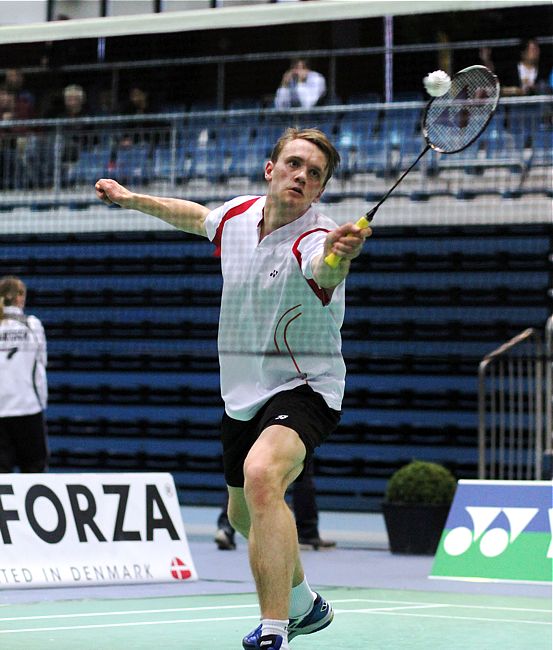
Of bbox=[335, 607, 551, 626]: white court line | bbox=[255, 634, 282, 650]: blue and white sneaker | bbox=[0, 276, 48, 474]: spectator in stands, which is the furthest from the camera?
bbox=[0, 276, 48, 474]: spectator in stands

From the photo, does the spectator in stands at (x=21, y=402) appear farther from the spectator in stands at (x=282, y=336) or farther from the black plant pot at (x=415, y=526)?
the spectator in stands at (x=282, y=336)

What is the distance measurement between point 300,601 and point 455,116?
2.44 m

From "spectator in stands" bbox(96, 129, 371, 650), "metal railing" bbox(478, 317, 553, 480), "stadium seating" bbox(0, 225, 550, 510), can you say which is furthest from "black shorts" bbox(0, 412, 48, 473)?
"spectator in stands" bbox(96, 129, 371, 650)

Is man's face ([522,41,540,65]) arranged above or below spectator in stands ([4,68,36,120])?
above

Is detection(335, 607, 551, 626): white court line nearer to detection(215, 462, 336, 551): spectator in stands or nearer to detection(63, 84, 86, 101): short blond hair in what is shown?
detection(215, 462, 336, 551): spectator in stands

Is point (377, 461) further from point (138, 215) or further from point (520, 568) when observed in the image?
point (520, 568)

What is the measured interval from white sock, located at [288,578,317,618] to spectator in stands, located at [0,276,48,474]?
535cm

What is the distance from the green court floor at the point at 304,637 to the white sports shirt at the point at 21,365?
10.5 ft

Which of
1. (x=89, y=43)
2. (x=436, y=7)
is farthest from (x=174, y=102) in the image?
(x=436, y=7)

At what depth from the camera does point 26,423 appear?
10.6 meters

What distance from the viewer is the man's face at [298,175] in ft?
17.4

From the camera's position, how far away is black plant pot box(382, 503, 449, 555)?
1023 centimetres

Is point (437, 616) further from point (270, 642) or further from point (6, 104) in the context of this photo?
point (6, 104)

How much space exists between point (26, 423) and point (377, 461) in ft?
16.5
